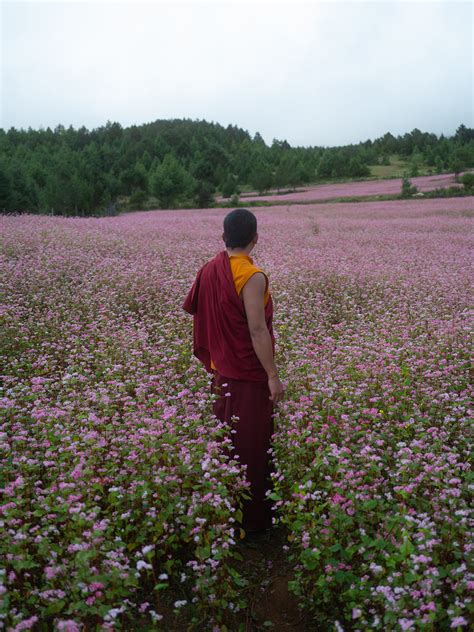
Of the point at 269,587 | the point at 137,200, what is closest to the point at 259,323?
the point at 269,587

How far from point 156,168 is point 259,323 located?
6715 cm

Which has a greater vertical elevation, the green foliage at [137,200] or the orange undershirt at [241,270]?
the green foliage at [137,200]

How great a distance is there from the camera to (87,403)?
4.67 metres

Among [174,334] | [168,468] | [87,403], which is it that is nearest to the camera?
[168,468]

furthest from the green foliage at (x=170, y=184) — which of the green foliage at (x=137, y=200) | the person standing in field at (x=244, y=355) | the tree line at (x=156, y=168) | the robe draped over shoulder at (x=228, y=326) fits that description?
the person standing in field at (x=244, y=355)

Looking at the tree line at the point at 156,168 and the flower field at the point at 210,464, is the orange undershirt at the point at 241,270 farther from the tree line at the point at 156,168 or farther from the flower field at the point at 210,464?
the tree line at the point at 156,168

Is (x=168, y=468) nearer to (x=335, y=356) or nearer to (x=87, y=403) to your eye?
(x=87, y=403)

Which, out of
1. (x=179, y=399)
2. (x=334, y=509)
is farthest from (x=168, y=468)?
(x=179, y=399)

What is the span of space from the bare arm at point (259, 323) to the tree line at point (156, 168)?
119 feet

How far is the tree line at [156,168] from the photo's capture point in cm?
4478

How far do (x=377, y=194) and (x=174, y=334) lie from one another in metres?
37.3

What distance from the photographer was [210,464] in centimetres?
337

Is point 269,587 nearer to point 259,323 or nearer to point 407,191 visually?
point 259,323

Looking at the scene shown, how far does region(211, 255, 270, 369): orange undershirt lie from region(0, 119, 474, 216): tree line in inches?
1421
